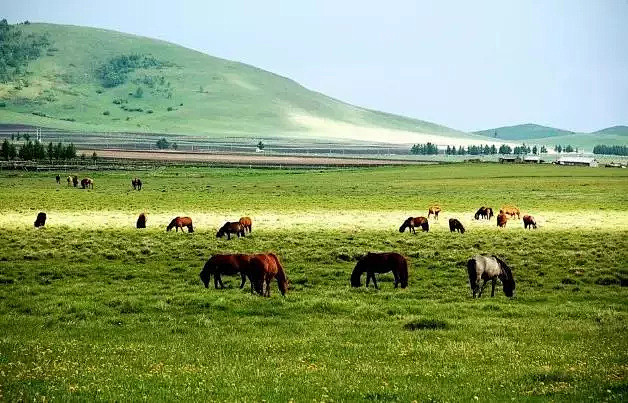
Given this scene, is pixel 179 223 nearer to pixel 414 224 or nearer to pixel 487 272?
pixel 414 224

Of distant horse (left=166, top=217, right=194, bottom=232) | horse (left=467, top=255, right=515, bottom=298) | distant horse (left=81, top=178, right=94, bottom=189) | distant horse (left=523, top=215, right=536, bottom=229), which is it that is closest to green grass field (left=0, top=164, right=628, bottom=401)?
horse (left=467, top=255, right=515, bottom=298)

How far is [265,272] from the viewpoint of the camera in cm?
2427

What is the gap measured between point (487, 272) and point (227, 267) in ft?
28.6

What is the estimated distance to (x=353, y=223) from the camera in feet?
172

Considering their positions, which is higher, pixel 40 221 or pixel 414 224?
pixel 414 224

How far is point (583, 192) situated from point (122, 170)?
8491cm

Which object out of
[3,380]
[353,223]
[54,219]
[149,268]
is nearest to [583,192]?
[353,223]

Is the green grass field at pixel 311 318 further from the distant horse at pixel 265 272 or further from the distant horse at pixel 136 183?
the distant horse at pixel 136 183

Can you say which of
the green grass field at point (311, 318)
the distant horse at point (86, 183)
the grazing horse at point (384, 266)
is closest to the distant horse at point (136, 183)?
the distant horse at point (86, 183)

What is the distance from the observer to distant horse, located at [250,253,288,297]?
2411 cm

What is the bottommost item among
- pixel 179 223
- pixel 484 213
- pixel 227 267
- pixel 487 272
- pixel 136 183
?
pixel 136 183

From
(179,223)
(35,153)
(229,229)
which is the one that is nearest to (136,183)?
(179,223)

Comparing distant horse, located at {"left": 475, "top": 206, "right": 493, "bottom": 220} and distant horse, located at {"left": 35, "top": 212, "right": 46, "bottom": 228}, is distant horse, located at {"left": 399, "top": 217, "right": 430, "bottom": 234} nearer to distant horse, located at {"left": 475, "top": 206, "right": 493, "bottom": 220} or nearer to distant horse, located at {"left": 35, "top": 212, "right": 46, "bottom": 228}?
distant horse, located at {"left": 475, "top": 206, "right": 493, "bottom": 220}

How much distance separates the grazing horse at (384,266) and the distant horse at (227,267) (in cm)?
408
